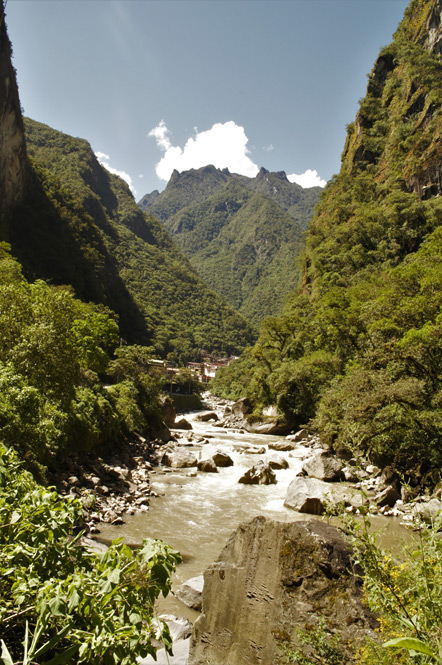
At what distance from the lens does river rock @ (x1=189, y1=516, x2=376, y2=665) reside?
4078 mm

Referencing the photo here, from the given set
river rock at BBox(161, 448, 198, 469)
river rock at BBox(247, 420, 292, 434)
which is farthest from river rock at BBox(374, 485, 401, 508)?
river rock at BBox(247, 420, 292, 434)

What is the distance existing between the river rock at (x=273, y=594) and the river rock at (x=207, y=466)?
46.9 ft

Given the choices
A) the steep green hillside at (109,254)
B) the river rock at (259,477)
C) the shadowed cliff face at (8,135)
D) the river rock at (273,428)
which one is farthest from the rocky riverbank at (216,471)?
the shadowed cliff face at (8,135)

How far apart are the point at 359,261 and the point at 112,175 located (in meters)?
152

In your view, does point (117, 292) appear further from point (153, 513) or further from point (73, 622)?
point (73, 622)

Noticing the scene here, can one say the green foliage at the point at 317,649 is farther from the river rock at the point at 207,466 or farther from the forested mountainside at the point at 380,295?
the river rock at the point at 207,466

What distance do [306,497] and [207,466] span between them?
7.51 metres

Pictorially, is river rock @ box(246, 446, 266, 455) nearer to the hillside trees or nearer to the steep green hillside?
the hillside trees

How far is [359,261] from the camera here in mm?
44656

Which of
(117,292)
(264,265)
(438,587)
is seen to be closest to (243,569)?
(438,587)

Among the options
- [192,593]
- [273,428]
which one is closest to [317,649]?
[192,593]

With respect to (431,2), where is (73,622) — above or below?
below

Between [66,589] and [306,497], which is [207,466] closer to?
[306,497]

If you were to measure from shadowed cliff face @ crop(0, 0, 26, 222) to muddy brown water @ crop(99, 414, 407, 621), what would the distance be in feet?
172
